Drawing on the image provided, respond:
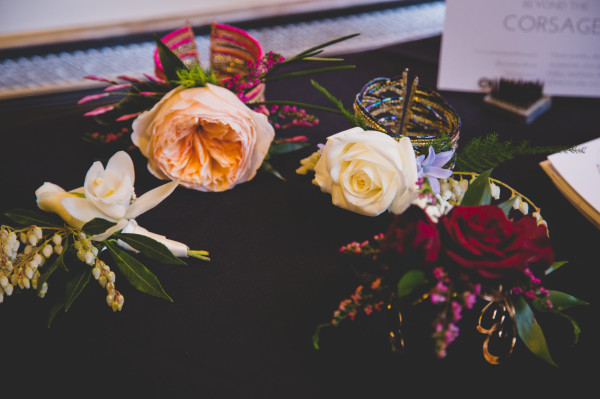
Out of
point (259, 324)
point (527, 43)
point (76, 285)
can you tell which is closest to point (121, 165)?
point (76, 285)

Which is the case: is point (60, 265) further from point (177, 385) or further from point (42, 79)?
point (42, 79)

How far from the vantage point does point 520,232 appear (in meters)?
0.39

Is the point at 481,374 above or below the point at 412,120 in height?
below

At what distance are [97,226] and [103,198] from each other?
1.2 inches

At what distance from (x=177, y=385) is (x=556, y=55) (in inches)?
33.8

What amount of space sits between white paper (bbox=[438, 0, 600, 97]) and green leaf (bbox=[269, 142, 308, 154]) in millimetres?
368

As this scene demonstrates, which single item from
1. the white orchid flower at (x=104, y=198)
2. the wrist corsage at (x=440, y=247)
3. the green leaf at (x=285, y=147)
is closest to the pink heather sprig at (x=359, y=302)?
the wrist corsage at (x=440, y=247)

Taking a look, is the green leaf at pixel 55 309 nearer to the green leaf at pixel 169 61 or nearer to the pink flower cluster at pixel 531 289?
the green leaf at pixel 169 61

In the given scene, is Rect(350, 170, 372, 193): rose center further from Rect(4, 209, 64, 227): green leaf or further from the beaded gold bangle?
Rect(4, 209, 64, 227): green leaf

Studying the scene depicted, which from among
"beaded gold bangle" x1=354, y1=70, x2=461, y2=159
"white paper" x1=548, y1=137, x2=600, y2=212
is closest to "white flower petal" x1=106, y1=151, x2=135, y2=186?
"beaded gold bangle" x1=354, y1=70, x2=461, y2=159

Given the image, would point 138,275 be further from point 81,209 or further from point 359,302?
point 359,302

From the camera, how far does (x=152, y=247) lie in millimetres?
518

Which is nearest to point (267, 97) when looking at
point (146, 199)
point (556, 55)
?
point (146, 199)

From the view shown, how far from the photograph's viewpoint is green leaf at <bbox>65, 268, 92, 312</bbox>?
1.62 ft
